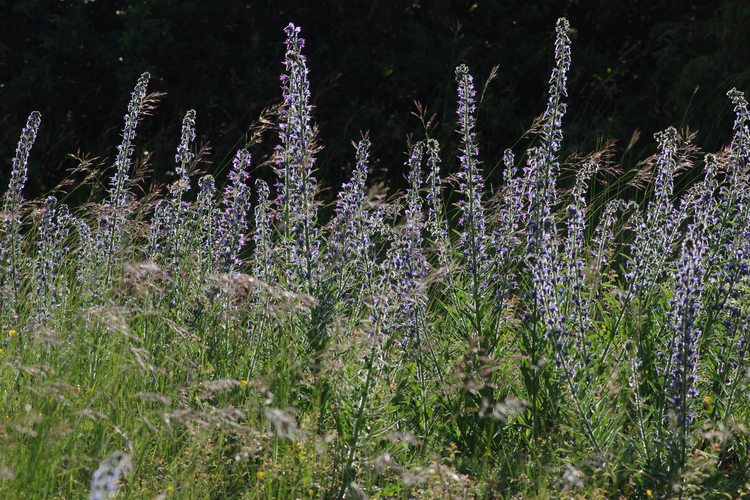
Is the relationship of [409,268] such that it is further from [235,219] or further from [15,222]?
[15,222]

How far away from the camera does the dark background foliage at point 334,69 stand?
31.9 ft

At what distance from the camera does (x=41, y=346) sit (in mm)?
3975

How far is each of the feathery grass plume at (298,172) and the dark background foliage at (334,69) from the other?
545 centimetres

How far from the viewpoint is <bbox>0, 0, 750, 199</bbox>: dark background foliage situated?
31.9ft

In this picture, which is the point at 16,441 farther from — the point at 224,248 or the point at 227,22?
the point at 227,22

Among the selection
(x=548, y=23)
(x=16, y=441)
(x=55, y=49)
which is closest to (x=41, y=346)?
(x=16, y=441)

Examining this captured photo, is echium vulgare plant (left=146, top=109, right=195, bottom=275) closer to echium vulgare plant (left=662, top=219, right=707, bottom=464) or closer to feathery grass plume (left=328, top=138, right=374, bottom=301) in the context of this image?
feathery grass plume (left=328, top=138, right=374, bottom=301)

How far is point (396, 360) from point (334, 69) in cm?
694

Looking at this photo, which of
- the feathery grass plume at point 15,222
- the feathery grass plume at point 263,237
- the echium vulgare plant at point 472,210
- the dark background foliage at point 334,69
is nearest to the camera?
the echium vulgare plant at point 472,210

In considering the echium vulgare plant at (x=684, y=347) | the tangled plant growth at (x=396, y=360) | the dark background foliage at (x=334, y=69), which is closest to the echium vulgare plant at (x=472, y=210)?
the tangled plant growth at (x=396, y=360)

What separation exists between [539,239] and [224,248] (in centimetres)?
157

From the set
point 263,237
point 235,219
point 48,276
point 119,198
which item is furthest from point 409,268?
point 48,276

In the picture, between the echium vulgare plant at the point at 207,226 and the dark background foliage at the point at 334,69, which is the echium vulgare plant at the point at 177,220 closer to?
the echium vulgare plant at the point at 207,226

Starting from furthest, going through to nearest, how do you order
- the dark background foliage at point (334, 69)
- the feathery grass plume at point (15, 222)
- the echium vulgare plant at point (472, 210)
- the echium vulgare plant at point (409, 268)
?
the dark background foliage at point (334, 69) → the feathery grass plume at point (15, 222) → the echium vulgare plant at point (472, 210) → the echium vulgare plant at point (409, 268)
